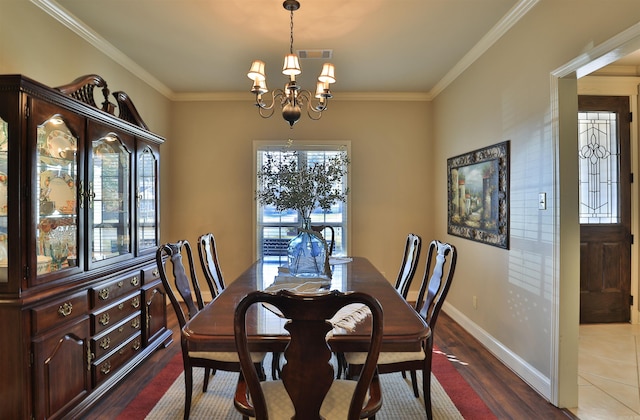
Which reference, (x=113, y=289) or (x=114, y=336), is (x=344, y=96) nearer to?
(x=113, y=289)

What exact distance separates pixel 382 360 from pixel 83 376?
1828 millimetres

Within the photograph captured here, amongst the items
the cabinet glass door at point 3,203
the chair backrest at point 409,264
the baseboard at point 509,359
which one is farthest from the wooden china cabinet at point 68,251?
the baseboard at point 509,359

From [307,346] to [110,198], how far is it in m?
2.19

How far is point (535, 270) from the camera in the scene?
2.44 m

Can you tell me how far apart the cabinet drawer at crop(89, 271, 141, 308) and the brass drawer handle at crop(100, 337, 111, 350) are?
234mm

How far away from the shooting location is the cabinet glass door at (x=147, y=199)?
2.99 m

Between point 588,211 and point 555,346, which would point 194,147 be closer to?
point 555,346

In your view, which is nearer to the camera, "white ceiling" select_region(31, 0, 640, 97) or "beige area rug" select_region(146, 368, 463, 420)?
"beige area rug" select_region(146, 368, 463, 420)

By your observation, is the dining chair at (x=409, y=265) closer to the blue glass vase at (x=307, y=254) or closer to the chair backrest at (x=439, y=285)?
the chair backrest at (x=439, y=285)

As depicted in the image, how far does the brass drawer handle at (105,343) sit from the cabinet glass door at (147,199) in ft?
2.54

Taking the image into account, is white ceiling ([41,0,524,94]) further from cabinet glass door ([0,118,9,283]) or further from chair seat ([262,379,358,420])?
chair seat ([262,379,358,420])

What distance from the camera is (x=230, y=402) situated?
2264mm

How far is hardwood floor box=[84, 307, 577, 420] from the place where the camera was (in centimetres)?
215

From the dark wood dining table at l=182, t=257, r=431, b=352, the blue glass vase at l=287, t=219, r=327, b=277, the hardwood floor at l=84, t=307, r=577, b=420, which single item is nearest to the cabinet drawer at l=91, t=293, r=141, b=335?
the hardwood floor at l=84, t=307, r=577, b=420
